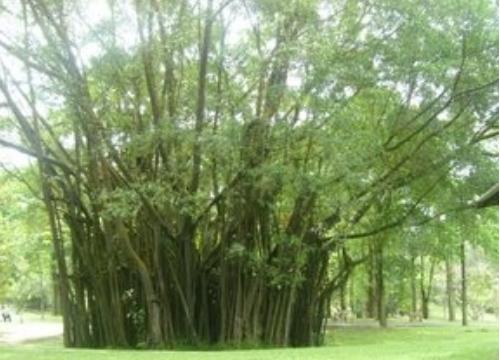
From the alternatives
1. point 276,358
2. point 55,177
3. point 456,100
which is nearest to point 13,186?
point 55,177

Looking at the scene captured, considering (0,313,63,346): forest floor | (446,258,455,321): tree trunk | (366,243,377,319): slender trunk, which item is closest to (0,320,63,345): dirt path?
(0,313,63,346): forest floor

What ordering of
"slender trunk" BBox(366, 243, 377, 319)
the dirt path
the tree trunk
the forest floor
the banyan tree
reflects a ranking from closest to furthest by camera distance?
the banyan tree
"slender trunk" BBox(366, 243, 377, 319)
the dirt path
the forest floor
the tree trunk

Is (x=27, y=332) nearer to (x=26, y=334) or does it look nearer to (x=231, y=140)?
(x=26, y=334)

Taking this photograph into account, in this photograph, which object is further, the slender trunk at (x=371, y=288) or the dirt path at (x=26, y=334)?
the dirt path at (x=26, y=334)

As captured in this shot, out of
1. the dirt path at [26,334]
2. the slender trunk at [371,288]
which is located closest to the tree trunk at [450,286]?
the slender trunk at [371,288]

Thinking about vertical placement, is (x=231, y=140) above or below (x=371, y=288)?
above

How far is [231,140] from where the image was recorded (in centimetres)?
1133

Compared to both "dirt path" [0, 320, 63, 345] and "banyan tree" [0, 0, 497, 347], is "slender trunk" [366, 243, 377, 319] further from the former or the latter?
"dirt path" [0, 320, 63, 345]

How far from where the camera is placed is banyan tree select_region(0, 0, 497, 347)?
1185 cm

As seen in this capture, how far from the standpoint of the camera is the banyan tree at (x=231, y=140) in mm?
11852

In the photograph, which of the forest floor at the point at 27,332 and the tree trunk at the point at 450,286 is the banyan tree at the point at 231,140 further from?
the tree trunk at the point at 450,286

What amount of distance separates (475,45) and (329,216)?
365 cm

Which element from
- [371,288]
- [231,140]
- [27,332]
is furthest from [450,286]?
[231,140]

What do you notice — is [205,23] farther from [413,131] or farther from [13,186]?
[13,186]
